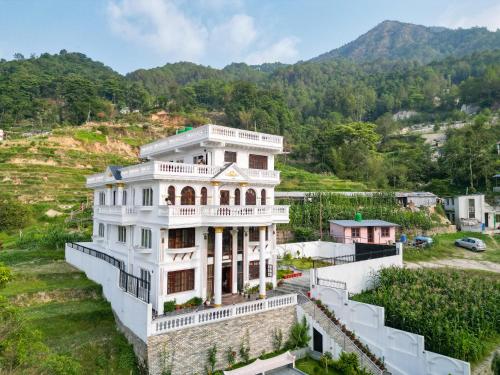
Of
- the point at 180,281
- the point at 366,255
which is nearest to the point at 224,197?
the point at 180,281

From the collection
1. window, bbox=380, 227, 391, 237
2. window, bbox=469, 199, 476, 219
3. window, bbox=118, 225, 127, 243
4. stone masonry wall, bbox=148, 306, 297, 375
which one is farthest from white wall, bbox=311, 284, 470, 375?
window, bbox=469, 199, 476, 219

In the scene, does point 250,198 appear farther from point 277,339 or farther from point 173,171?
point 277,339

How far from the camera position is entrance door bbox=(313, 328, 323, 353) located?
60.3 ft

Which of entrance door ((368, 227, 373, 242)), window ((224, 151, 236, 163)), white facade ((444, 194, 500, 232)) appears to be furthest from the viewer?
white facade ((444, 194, 500, 232))

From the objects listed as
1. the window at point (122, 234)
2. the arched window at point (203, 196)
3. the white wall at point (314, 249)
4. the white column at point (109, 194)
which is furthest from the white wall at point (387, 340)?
the white column at point (109, 194)

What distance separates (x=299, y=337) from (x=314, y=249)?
1285 centimetres

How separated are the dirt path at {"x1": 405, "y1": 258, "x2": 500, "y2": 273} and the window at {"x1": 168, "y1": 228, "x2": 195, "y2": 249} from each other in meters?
19.0

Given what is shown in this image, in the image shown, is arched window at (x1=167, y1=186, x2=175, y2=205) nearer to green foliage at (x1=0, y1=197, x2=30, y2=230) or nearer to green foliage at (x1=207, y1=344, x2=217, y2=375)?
green foliage at (x1=207, y1=344, x2=217, y2=375)

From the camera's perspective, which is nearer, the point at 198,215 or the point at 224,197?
the point at 198,215

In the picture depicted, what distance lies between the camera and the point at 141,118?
83.2 metres

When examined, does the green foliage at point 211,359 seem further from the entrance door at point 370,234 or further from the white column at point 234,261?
the entrance door at point 370,234

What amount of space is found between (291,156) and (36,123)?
190 ft

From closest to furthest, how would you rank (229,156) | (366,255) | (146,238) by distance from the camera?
(146,238) < (229,156) < (366,255)

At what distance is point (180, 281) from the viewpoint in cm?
1853
